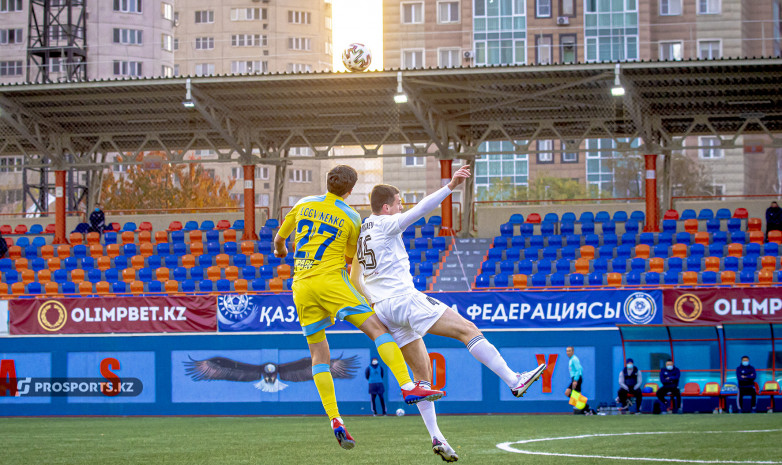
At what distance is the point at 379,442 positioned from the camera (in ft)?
43.0

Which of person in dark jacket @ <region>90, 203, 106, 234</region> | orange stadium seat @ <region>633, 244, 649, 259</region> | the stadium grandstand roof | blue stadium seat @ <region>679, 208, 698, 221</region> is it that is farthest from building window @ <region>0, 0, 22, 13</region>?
orange stadium seat @ <region>633, 244, 649, 259</region>

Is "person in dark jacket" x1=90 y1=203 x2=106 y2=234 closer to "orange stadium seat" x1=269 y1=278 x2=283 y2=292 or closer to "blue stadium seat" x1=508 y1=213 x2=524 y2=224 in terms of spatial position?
"orange stadium seat" x1=269 y1=278 x2=283 y2=292

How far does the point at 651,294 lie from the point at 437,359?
491 cm

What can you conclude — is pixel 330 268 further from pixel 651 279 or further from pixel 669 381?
pixel 651 279

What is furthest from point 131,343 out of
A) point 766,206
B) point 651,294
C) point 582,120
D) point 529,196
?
point 529,196

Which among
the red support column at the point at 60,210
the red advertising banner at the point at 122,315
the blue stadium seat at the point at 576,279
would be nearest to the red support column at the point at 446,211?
the blue stadium seat at the point at 576,279

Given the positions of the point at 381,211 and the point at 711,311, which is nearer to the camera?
the point at 381,211

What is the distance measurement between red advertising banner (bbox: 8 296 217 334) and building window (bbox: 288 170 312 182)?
2793 inches

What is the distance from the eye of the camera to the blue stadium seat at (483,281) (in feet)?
87.2

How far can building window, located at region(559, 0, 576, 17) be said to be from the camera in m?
58.2

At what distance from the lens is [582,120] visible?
3112 centimetres

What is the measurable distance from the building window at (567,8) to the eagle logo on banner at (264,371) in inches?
1570

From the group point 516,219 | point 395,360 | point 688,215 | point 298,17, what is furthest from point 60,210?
point 298,17

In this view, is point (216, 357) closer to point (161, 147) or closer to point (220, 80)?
point (220, 80)
